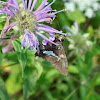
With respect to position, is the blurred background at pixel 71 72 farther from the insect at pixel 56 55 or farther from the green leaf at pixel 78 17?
the insect at pixel 56 55

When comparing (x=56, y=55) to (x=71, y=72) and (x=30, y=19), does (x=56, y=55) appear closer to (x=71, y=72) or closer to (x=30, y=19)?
(x=30, y=19)

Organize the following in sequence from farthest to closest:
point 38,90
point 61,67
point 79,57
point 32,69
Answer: point 38,90, point 79,57, point 32,69, point 61,67

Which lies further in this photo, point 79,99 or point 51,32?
point 79,99

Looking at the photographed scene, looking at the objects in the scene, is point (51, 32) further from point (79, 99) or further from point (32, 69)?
point (79, 99)

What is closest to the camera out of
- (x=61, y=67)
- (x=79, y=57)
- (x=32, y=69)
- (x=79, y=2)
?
(x=61, y=67)

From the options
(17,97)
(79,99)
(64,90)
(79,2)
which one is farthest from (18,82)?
(79,2)

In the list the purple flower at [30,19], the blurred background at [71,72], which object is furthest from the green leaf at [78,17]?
the purple flower at [30,19]
